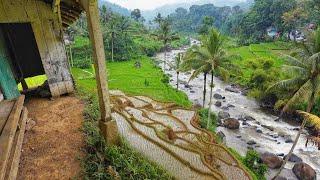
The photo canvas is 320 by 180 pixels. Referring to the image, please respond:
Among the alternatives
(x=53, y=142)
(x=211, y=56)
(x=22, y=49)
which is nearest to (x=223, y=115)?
(x=211, y=56)

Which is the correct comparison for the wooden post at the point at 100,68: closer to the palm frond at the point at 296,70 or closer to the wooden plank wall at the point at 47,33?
the wooden plank wall at the point at 47,33

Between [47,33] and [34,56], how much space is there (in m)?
2.45

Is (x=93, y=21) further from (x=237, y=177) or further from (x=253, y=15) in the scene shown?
(x=253, y=15)

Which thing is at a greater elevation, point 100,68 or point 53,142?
point 100,68

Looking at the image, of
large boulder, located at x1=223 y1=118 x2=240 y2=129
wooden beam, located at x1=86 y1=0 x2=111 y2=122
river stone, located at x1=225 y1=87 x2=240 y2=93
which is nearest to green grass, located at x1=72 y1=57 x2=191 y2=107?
large boulder, located at x1=223 y1=118 x2=240 y2=129

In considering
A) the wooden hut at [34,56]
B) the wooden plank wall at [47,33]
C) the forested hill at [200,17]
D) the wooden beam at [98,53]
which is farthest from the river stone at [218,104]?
the forested hill at [200,17]

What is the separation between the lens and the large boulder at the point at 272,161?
766 inches

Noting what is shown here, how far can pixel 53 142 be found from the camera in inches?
303

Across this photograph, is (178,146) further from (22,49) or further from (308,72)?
(308,72)

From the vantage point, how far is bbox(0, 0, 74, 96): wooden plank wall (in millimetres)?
8962

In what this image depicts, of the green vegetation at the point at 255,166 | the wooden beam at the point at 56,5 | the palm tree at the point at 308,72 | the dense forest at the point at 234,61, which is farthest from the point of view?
the green vegetation at the point at 255,166

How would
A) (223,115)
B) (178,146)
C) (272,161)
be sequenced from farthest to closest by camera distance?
(223,115)
(272,161)
(178,146)

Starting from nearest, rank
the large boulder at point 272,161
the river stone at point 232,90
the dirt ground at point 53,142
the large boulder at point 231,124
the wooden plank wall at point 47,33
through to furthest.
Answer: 1. the dirt ground at point 53,142
2. the wooden plank wall at point 47,33
3. the large boulder at point 272,161
4. the large boulder at point 231,124
5. the river stone at point 232,90

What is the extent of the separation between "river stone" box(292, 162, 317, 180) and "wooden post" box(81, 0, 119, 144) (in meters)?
14.3
